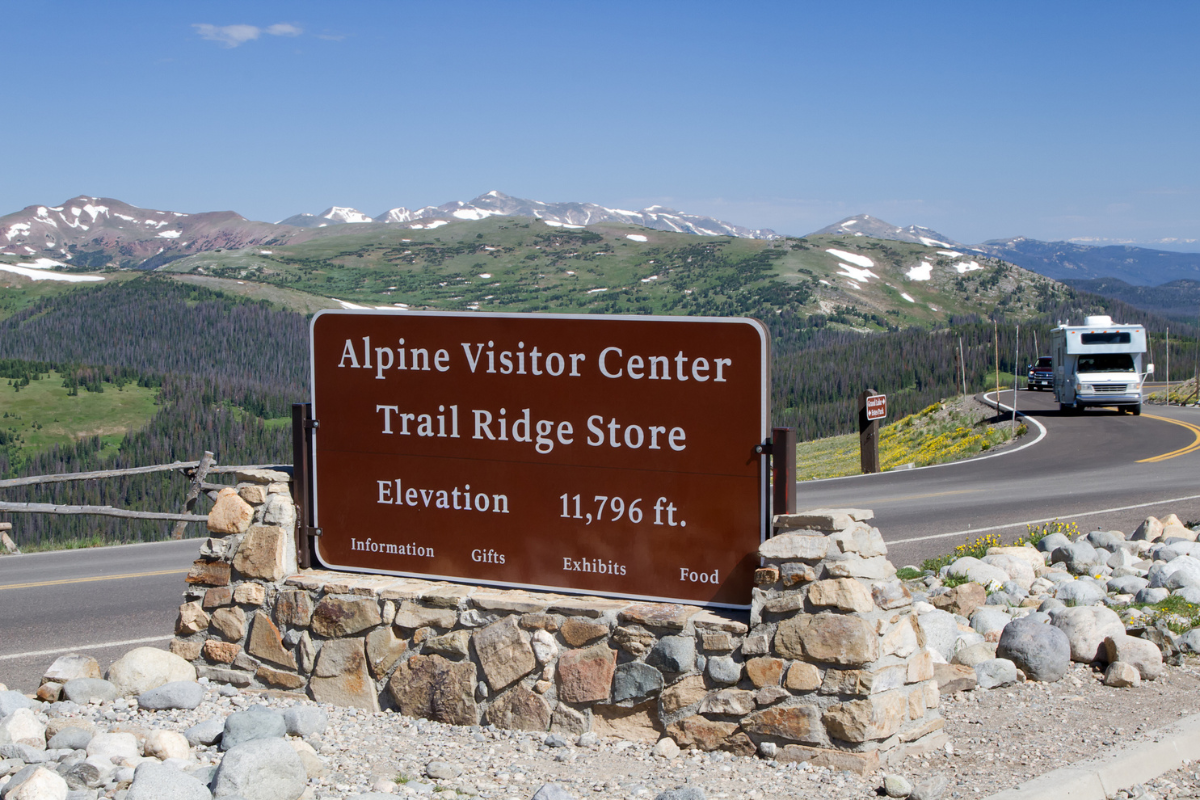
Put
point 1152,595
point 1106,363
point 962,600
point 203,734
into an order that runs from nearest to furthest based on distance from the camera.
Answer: point 203,734 → point 962,600 → point 1152,595 → point 1106,363

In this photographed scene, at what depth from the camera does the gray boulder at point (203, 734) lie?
470 cm

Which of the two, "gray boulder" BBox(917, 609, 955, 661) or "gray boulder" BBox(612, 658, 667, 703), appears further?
"gray boulder" BBox(917, 609, 955, 661)

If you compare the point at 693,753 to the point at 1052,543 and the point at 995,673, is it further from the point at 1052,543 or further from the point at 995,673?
the point at 1052,543

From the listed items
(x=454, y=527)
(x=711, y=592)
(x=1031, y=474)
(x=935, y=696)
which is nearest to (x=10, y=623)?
(x=454, y=527)

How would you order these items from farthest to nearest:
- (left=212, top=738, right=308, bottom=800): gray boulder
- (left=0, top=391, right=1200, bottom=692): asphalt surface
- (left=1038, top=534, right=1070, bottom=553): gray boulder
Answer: (left=1038, top=534, right=1070, bottom=553): gray boulder → (left=0, top=391, right=1200, bottom=692): asphalt surface → (left=212, top=738, right=308, bottom=800): gray boulder

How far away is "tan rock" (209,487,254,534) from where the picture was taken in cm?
579

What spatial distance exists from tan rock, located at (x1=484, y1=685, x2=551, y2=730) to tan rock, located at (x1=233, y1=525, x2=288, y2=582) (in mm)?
1538

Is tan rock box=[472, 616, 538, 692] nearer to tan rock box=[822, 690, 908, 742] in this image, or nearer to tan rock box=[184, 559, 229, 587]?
tan rock box=[822, 690, 908, 742]

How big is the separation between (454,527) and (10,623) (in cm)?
559

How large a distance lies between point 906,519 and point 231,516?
9948 millimetres

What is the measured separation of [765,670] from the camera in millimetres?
4453

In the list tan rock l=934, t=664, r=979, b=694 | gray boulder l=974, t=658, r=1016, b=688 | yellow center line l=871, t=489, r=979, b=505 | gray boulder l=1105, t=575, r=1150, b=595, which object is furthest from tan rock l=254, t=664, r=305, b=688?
yellow center line l=871, t=489, r=979, b=505

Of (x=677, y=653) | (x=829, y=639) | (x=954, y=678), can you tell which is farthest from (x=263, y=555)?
(x=954, y=678)

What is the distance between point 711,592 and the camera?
15.8 feet
